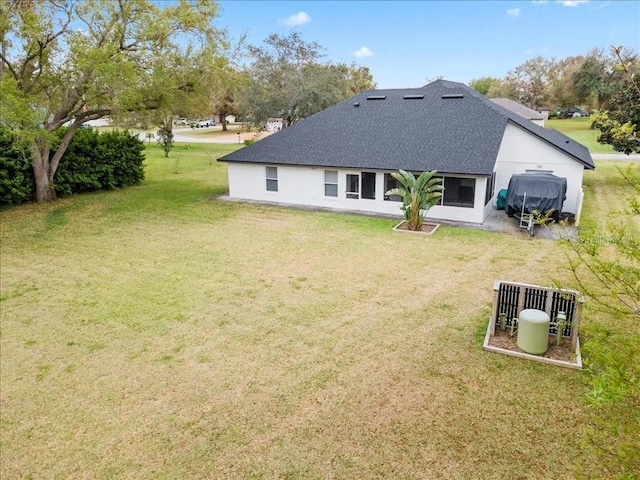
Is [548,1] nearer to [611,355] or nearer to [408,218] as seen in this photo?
[408,218]

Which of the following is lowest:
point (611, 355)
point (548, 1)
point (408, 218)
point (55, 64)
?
point (408, 218)

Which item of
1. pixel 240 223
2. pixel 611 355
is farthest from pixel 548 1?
pixel 611 355

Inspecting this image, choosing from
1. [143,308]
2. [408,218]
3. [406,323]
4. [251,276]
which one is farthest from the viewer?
[408,218]

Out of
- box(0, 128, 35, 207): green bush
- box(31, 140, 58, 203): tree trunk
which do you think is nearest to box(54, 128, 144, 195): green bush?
box(31, 140, 58, 203): tree trunk

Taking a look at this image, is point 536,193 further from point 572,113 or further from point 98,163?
point 572,113

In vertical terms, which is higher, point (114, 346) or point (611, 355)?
point (611, 355)

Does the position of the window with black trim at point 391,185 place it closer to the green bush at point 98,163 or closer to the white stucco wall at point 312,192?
the white stucco wall at point 312,192
